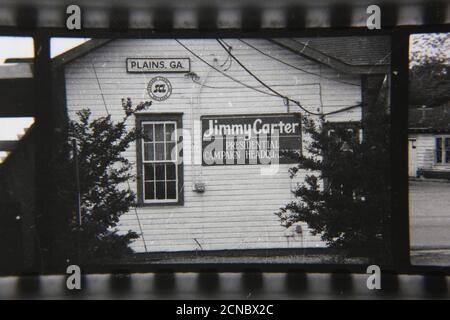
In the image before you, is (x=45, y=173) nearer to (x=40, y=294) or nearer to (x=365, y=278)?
(x=40, y=294)

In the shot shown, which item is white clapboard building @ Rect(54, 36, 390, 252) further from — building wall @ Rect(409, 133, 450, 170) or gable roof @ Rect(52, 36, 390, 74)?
building wall @ Rect(409, 133, 450, 170)

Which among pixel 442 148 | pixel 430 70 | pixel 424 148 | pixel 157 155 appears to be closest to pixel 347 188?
pixel 424 148

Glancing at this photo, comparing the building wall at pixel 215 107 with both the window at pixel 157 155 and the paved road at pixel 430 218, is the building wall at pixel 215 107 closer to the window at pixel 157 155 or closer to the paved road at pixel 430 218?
the window at pixel 157 155

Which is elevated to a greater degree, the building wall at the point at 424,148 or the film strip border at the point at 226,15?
the film strip border at the point at 226,15

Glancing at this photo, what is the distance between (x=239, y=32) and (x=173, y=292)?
7.72 feet

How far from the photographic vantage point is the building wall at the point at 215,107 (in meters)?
4.14

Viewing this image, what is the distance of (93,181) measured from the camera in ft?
13.7

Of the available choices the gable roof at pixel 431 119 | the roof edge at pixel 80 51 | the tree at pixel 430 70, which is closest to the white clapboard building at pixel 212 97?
the roof edge at pixel 80 51

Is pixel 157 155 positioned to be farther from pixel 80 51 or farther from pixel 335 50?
pixel 335 50

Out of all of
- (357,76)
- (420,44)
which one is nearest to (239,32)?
(357,76)

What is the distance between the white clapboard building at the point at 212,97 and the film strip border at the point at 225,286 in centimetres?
30

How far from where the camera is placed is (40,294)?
398 centimetres

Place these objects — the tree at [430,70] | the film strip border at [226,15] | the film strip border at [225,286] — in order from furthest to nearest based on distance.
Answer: the tree at [430,70], the film strip border at [225,286], the film strip border at [226,15]

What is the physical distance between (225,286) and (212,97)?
5.47 feet
